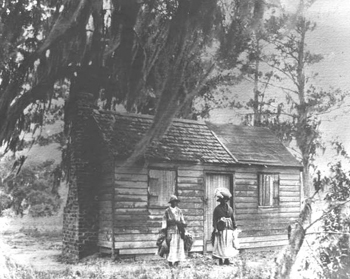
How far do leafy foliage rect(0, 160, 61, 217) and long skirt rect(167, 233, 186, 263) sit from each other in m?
2.88

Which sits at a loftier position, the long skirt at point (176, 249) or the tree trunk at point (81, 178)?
the tree trunk at point (81, 178)

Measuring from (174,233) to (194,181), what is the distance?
1.97 m

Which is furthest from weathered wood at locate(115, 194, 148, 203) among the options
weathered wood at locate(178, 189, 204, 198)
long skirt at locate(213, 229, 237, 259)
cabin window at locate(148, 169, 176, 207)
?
long skirt at locate(213, 229, 237, 259)

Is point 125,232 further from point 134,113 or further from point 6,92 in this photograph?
point 6,92

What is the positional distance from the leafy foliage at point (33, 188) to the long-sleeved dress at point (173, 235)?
2.63 meters

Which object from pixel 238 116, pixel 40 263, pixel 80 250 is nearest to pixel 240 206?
pixel 238 116

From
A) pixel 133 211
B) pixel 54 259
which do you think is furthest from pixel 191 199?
pixel 54 259

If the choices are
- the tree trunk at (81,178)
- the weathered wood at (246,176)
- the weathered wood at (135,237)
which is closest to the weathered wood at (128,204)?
the weathered wood at (135,237)

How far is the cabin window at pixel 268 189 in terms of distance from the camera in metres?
12.1

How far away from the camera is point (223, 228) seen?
9.45 metres

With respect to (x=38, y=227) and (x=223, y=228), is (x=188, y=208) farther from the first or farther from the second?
(x=38, y=227)

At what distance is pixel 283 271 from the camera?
16.9 ft

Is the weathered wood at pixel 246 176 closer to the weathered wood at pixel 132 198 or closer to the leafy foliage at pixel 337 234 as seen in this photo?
the weathered wood at pixel 132 198

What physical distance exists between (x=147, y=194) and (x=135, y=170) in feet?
2.03
